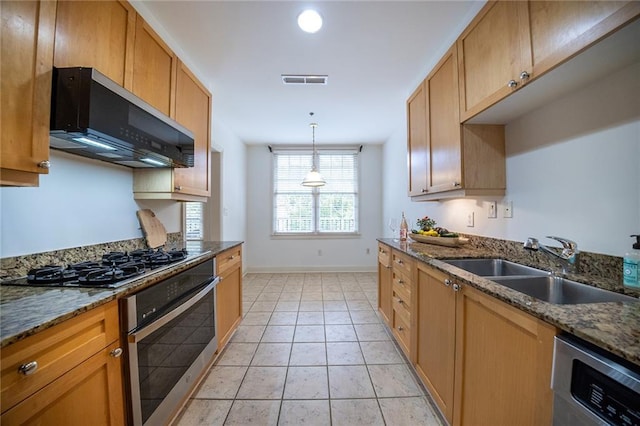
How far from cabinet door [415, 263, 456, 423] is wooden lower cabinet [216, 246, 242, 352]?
1535mm

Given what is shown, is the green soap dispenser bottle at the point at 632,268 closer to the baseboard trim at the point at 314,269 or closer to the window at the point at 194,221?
the window at the point at 194,221

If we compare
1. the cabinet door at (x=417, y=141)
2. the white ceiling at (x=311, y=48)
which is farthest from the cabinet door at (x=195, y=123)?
the cabinet door at (x=417, y=141)

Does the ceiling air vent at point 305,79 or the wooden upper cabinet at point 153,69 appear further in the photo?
the ceiling air vent at point 305,79

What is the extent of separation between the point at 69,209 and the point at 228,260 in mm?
1099

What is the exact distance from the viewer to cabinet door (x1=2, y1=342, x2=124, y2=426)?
2.20 feet

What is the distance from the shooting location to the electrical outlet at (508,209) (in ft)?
5.49

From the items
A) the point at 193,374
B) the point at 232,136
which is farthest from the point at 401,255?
the point at 232,136

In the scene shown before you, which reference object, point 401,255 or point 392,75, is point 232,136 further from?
point 401,255

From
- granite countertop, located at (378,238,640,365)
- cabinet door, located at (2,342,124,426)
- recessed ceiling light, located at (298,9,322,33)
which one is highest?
recessed ceiling light, located at (298,9,322,33)

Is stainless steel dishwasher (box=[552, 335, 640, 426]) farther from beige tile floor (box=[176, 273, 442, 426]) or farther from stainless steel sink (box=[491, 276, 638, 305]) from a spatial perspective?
beige tile floor (box=[176, 273, 442, 426])

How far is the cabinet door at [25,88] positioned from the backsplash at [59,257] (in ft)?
1.51

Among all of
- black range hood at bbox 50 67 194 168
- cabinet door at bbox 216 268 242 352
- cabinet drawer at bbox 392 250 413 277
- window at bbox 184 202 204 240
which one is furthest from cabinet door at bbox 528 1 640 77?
window at bbox 184 202 204 240

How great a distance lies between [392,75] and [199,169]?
6.88 feet

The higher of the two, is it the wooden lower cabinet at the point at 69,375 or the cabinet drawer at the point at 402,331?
the wooden lower cabinet at the point at 69,375
